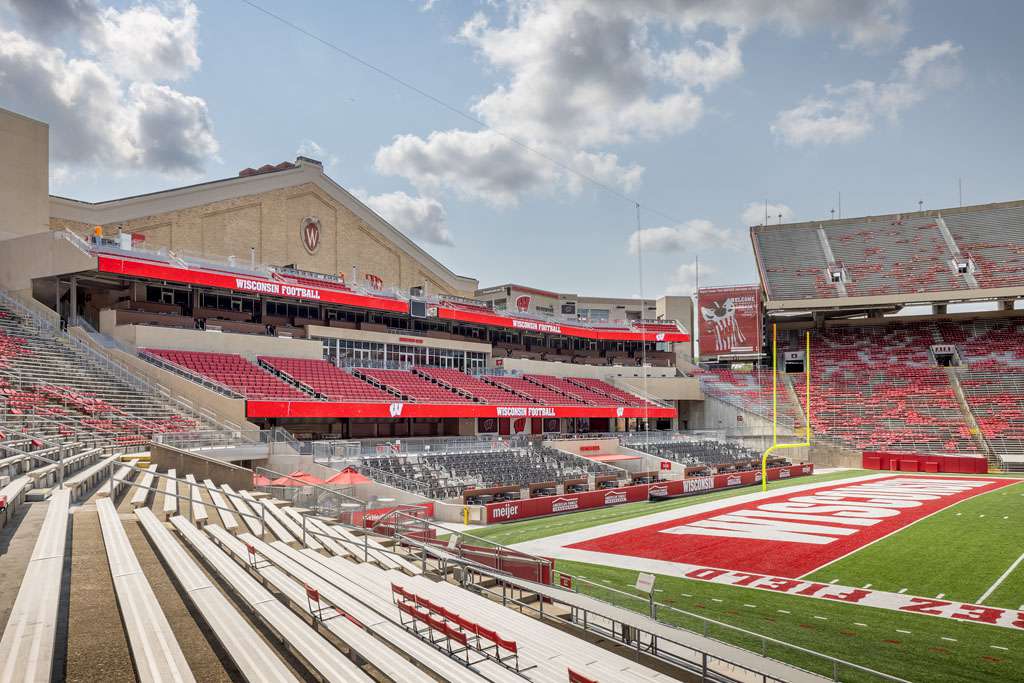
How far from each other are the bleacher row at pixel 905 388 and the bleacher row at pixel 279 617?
41215mm

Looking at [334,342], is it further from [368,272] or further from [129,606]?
[129,606]

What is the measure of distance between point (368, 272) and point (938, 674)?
4258 centimetres

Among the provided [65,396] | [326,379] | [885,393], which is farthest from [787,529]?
[885,393]

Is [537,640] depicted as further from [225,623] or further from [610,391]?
[610,391]

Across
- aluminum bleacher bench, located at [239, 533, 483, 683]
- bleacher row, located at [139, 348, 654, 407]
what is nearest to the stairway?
bleacher row, located at [139, 348, 654, 407]

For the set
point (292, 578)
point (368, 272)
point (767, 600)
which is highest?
point (368, 272)

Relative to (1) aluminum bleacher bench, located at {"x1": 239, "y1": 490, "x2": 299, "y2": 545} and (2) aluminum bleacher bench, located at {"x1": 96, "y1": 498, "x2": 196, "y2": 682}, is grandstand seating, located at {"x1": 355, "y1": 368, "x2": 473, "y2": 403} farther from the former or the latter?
(2) aluminum bleacher bench, located at {"x1": 96, "y1": 498, "x2": 196, "y2": 682}

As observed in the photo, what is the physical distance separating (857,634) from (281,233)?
38709 millimetres

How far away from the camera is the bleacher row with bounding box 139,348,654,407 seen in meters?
30.0

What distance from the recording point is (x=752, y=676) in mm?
8594

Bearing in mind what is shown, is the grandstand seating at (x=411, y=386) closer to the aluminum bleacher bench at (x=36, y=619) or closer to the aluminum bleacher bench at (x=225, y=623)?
the aluminum bleacher bench at (x=225, y=623)

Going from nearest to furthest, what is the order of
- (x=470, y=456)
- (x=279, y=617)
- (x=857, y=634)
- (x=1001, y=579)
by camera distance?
(x=279, y=617), (x=857, y=634), (x=1001, y=579), (x=470, y=456)

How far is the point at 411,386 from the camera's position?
38.7 meters

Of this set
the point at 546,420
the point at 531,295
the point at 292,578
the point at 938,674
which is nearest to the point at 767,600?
the point at 938,674
